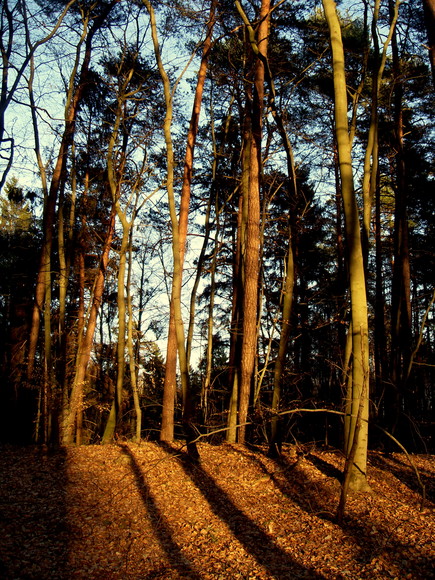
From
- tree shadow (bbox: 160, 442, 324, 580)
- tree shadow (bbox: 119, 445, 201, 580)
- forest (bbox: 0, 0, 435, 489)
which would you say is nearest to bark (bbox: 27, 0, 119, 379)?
forest (bbox: 0, 0, 435, 489)

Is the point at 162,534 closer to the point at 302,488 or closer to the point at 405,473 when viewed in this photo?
the point at 302,488

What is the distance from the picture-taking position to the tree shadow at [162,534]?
421 centimetres

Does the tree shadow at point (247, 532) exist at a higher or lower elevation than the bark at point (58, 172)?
lower

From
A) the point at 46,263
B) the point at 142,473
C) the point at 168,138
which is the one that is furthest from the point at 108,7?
the point at 142,473

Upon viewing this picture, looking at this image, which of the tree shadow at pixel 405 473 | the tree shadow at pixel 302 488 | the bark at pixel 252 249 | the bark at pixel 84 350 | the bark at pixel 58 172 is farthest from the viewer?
the bark at pixel 84 350

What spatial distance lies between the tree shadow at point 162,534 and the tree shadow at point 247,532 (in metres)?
0.66

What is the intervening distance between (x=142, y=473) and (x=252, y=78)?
27.4ft

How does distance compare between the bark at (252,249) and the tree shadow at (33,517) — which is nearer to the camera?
the tree shadow at (33,517)

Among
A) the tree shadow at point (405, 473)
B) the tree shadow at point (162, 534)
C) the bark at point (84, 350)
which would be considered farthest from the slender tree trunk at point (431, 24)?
the bark at point (84, 350)

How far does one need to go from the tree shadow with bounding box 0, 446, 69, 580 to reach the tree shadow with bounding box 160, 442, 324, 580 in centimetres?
183

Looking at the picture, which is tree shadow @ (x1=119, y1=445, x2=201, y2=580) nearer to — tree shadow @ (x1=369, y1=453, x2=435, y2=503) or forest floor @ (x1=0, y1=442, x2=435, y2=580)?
forest floor @ (x1=0, y1=442, x2=435, y2=580)

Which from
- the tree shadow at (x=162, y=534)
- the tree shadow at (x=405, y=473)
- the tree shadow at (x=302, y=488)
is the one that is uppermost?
the tree shadow at (x=405, y=473)

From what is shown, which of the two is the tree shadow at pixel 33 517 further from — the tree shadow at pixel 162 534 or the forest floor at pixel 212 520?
the tree shadow at pixel 162 534

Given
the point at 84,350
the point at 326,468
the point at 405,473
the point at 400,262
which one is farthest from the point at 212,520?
the point at 84,350
